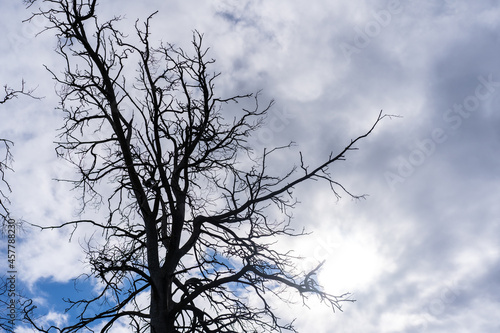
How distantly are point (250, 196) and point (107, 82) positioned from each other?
10.2 ft

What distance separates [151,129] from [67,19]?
93.0 inches

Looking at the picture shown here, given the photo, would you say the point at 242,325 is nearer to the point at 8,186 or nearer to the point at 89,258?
the point at 89,258

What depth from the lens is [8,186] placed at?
7.21 m

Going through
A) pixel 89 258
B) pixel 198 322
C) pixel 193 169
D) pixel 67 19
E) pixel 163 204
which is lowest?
pixel 198 322

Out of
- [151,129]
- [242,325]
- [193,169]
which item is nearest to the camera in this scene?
[242,325]

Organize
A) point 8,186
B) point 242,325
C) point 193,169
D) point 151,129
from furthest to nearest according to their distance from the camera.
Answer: point 193,169 → point 151,129 → point 242,325 → point 8,186

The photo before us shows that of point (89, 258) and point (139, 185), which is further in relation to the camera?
point (139, 185)

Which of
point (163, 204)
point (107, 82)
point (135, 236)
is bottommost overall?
point (135, 236)

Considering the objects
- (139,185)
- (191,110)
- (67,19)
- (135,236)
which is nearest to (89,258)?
(135,236)

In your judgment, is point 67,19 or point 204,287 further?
point 67,19

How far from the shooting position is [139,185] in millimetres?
8289

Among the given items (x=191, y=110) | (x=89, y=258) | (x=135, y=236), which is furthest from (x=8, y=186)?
(x=191, y=110)

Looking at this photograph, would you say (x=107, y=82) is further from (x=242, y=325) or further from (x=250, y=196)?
(x=242, y=325)

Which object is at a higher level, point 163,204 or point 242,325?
point 163,204
